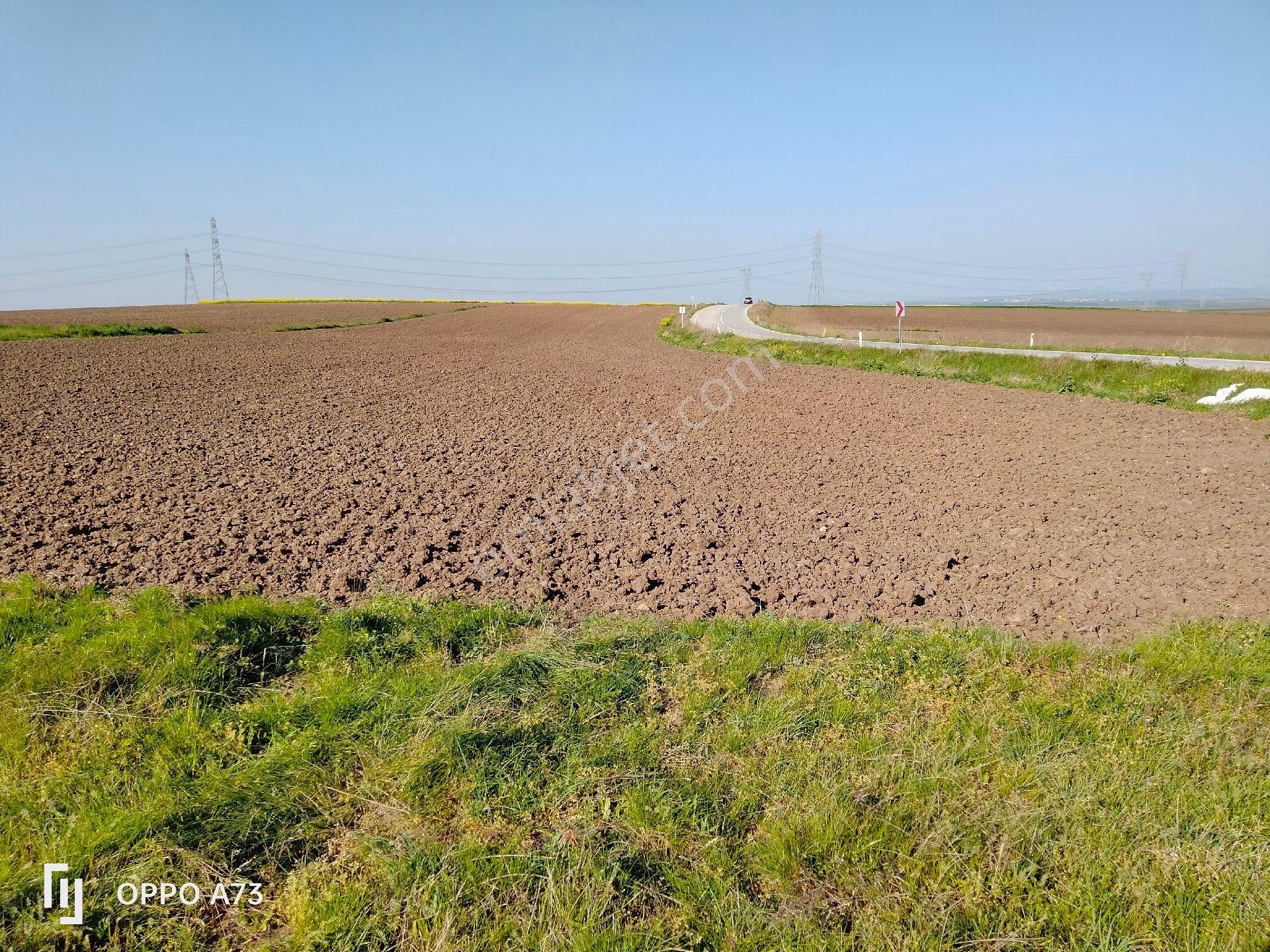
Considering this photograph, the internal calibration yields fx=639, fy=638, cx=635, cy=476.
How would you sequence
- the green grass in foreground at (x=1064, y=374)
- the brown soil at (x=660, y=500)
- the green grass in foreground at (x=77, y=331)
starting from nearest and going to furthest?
the brown soil at (x=660, y=500) < the green grass in foreground at (x=1064, y=374) < the green grass in foreground at (x=77, y=331)

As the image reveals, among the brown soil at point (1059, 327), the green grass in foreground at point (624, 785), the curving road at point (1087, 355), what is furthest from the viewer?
the brown soil at point (1059, 327)

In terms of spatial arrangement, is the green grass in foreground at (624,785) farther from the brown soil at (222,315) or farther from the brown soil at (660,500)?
the brown soil at (222,315)

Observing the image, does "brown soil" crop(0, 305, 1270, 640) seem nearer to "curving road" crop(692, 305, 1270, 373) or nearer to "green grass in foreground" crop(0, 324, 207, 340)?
"curving road" crop(692, 305, 1270, 373)

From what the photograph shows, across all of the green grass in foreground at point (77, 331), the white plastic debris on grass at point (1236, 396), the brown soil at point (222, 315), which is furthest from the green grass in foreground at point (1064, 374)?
the brown soil at point (222, 315)

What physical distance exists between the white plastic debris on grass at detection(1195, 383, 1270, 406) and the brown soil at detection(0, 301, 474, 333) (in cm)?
4380

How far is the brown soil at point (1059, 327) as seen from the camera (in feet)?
129

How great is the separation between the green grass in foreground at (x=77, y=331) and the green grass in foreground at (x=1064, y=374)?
30.2 meters

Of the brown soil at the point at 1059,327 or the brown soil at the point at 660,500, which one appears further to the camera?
the brown soil at the point at 1059,327

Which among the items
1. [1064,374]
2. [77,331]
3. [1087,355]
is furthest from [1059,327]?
[77,331]

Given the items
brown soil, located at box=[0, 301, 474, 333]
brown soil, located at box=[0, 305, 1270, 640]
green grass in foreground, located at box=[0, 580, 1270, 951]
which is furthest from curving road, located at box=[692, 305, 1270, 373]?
brown soil, located at box=[0, 301, 474, 333]

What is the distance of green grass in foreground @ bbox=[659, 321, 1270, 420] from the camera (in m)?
17.1

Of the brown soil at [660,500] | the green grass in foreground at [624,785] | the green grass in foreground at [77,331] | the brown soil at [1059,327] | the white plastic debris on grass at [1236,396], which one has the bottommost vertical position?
the green grass in foreground at [624,785]

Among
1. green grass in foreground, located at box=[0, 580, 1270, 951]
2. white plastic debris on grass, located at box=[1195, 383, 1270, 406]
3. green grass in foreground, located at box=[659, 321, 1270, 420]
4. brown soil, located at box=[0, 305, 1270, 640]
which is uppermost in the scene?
green grass in foreground, located at box=[659, 321, 1270, 420]

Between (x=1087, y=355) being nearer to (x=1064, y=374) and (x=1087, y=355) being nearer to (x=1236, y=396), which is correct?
(x=1064, y=374)
